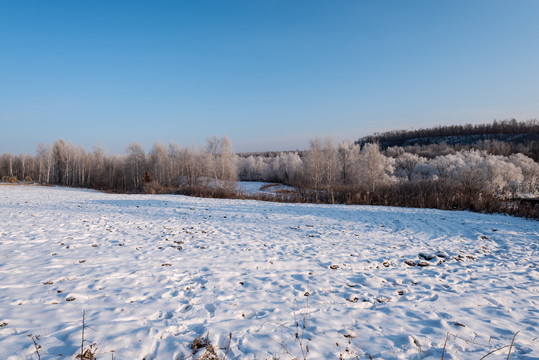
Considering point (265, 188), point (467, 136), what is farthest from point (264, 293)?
point (467, 136)

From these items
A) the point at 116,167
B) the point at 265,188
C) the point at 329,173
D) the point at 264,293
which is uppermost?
the point at 116,167

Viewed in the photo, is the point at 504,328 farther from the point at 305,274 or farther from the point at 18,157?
the point at 18,157

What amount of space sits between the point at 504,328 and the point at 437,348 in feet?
4.71

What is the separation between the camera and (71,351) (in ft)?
9.16

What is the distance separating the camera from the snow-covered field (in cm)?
314

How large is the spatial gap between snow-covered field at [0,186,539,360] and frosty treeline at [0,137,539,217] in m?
12.9

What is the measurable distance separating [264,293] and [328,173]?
37264 millimetres

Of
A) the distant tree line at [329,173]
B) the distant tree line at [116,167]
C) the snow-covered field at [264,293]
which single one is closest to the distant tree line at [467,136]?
the distant tree line at [329,173]

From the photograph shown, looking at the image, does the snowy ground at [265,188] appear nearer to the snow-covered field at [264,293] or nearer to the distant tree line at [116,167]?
the distant tree line at [116,167]

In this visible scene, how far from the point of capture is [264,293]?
15.7 feet

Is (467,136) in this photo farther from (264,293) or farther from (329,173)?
(264,293)

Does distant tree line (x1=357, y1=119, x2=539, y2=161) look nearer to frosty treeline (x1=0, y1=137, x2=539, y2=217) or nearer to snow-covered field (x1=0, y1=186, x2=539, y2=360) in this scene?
frosty treeline (x1=0, y1=137, x2=539, y2=217)

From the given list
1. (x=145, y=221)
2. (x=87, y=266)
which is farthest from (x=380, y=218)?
(x=87, y=266)

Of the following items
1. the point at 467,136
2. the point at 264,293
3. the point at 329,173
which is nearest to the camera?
the point at 264,293
